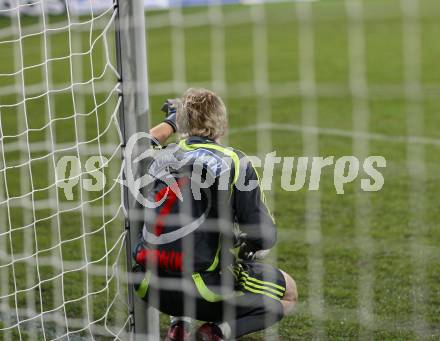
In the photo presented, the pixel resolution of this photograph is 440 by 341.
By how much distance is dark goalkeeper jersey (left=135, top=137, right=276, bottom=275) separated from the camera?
132 inches

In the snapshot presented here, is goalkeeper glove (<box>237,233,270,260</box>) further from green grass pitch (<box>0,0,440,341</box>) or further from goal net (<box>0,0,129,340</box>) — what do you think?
green grass pitch (<box>0,0,440,341</box>)

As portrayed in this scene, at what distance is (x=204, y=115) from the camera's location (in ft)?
11.4

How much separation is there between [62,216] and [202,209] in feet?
10.6

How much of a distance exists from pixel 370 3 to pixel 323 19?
1334mm

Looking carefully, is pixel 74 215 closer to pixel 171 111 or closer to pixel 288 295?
pixel 171 111

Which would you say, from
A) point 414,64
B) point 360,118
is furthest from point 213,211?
point 414,64

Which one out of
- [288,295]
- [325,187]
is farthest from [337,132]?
[288,295]

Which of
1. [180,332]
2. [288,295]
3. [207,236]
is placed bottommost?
[180,332]

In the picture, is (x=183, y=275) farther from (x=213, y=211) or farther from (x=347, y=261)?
(x=347, y=261)

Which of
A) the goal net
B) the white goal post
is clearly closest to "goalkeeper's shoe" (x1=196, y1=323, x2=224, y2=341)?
the white goal post

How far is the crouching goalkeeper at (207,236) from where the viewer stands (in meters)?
3.38

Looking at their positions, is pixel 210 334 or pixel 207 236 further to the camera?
pixel 210 334

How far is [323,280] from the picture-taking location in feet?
16.5

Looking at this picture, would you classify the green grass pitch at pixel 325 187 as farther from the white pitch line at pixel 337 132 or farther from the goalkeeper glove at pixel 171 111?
the goalkeeper glove at pixel 171 111
